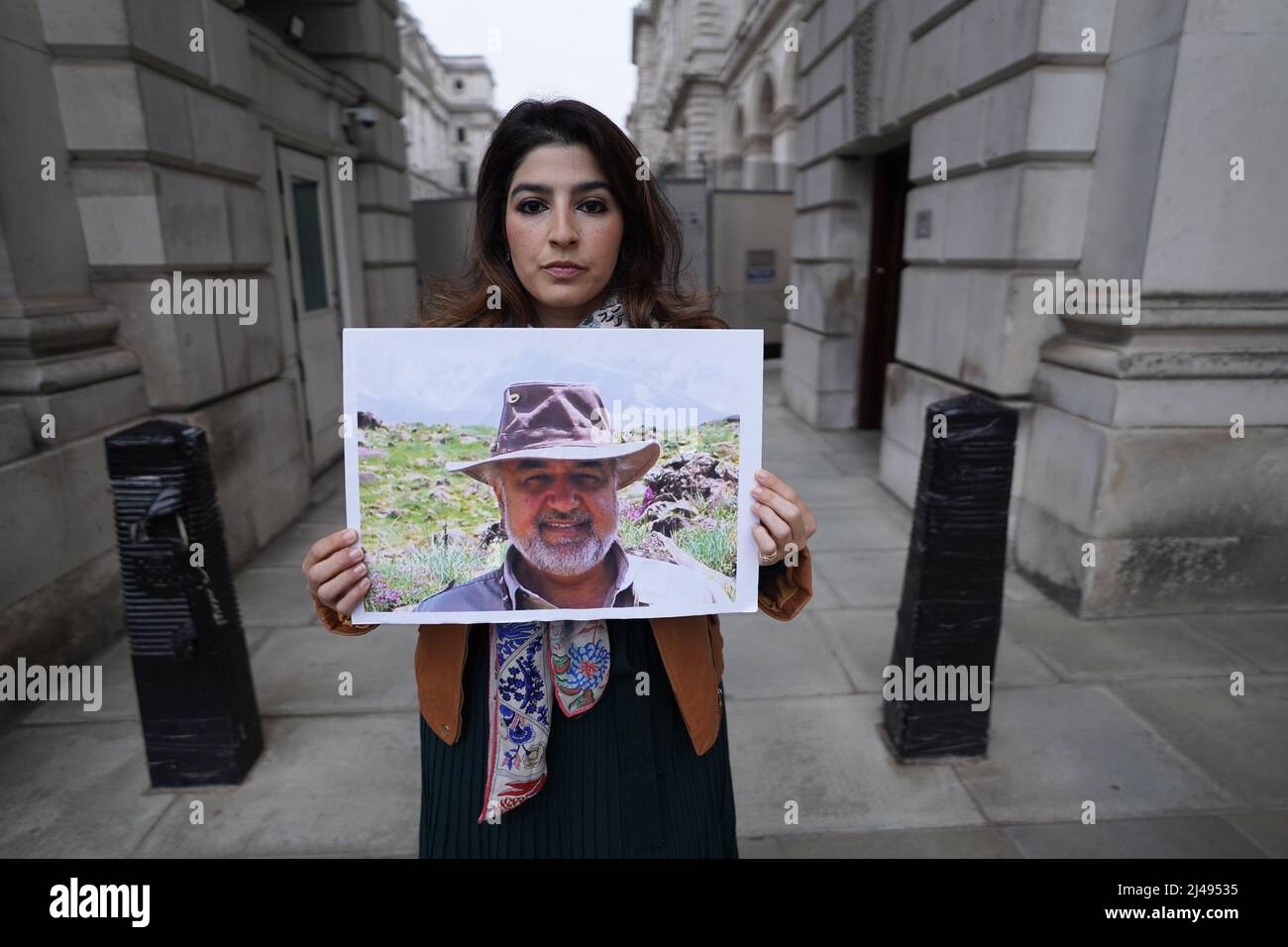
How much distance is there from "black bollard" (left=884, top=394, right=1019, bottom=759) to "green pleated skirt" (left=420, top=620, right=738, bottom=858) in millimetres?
1715

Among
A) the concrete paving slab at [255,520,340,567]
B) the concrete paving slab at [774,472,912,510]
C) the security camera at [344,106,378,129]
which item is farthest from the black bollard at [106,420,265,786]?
the security camera at [344,106,378,129]

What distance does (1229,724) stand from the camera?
3.31 metres

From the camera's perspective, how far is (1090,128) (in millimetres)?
4398

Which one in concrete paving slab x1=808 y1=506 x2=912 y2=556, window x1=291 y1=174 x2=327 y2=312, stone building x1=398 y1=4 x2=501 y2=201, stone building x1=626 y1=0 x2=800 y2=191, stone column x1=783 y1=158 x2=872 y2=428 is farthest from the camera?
stone building x1=398 y1=4 x2=501 y2=201

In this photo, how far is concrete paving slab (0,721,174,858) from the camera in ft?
8.86

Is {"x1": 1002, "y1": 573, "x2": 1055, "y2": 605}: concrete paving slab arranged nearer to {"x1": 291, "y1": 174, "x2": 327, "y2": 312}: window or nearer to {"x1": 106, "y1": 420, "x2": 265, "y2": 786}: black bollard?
{"x1": 106, "y1": 420, "x2": 265, "y2": 786}: black bollard

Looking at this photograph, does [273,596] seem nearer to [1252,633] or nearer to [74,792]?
[74,792]

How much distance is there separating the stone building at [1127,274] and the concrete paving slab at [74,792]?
4805mm

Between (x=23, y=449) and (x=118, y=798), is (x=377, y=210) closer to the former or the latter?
(x=23, y=449)

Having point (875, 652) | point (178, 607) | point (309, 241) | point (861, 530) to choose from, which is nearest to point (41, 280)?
point (178, 607)

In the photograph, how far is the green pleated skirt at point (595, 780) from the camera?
1589 millimetres

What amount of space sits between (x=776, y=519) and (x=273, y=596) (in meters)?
4.39
